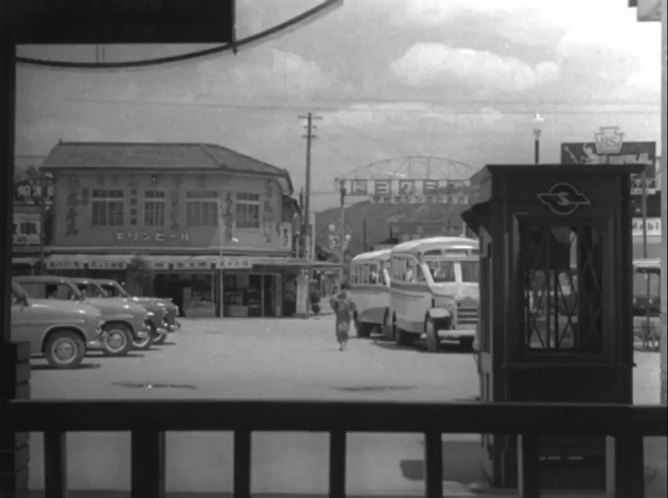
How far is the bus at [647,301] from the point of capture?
3680 mm

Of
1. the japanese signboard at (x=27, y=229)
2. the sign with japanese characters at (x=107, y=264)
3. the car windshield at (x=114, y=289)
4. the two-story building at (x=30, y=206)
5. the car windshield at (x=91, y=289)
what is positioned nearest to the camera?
the two-story building at (x=30, y=206)

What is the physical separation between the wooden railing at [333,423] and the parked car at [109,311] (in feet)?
4.80

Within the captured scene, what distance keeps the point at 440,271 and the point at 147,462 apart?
1.89 m

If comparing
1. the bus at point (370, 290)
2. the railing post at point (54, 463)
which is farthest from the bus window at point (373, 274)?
the railing post at point (54, 463)

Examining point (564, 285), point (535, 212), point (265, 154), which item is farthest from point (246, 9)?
point (564, 285)

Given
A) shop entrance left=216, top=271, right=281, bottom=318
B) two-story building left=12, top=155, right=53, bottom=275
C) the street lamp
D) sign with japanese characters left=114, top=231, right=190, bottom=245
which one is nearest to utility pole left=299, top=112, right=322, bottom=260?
shop entrance left=216, top=271, right=281, bottom=318

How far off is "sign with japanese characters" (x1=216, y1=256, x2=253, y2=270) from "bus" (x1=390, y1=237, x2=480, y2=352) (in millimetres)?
624

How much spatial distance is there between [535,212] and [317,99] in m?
1.07

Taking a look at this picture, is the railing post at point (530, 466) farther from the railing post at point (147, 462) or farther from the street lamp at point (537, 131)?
the street lamp at point (537, 131)

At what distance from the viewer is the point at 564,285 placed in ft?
11.5

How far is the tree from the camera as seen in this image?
397cm

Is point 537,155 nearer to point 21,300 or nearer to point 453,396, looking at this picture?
point 453,396

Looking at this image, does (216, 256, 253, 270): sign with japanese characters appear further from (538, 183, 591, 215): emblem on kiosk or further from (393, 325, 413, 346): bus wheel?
(538, 183, 591, 215): emblem on kiosk

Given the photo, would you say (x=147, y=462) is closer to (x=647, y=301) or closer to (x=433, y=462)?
(x=433, y=462)
